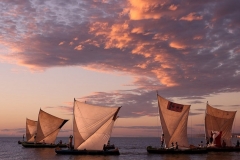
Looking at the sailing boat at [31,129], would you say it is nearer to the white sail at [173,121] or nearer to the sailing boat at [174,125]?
the sailing boat at [174,125]

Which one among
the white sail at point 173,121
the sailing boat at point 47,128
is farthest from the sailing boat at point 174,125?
the sailing boat at point 47,128

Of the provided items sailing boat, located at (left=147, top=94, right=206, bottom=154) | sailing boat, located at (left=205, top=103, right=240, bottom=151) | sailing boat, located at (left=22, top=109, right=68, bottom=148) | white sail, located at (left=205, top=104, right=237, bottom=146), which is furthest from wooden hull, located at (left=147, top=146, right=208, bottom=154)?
sailing boat, located at (left=22, top=109, right=68, bottom=148)

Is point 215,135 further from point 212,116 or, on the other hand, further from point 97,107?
point 97,107

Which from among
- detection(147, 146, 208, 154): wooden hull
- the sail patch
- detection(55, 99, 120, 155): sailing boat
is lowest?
detection(147, 146, 208, 154): wooden hull

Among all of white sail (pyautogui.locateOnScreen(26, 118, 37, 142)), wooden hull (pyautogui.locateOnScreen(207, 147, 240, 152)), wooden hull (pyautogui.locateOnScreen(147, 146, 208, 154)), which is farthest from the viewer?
white sail (pyautogui.locateOnScreen(26, 118, 37, 142))

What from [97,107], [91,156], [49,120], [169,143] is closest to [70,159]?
[91,156]

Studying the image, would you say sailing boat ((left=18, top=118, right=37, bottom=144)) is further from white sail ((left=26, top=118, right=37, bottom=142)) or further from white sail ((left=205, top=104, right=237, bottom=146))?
white sail ((left=205, top=104, right=237, bottom=146))

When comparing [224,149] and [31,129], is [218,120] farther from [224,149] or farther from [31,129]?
[31,129]

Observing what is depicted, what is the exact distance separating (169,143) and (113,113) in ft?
46.1

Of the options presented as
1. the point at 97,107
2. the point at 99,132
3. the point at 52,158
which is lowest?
the point at 52,158

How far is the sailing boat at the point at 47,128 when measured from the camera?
4318 inches

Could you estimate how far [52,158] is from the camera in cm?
7712

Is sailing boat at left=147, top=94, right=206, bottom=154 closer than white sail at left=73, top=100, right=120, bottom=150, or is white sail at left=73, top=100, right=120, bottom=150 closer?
white sail at left=73, top=100, right=120, bottom=150

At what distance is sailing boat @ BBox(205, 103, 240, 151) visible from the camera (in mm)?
94062
